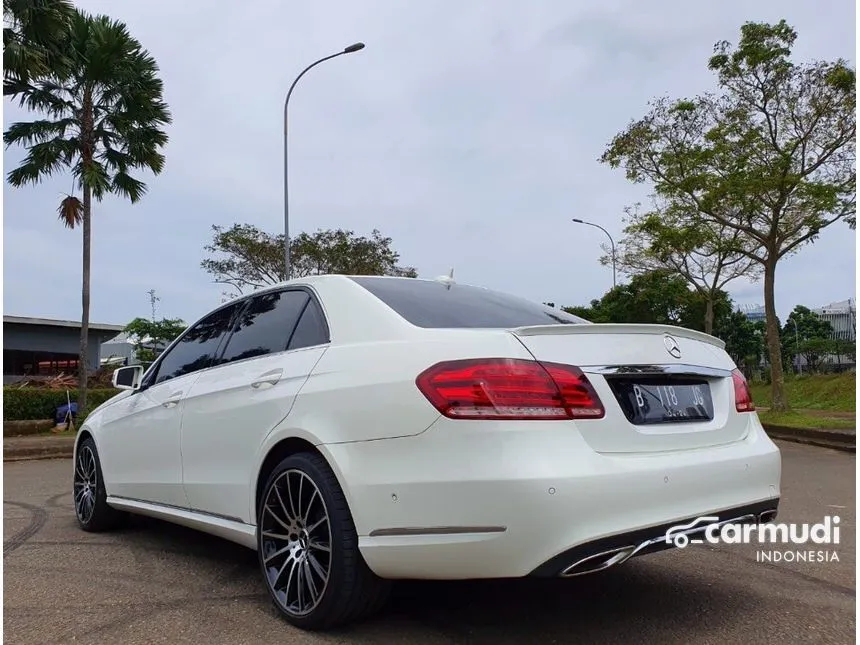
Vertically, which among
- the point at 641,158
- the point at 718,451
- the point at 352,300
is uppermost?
the point at 641,158

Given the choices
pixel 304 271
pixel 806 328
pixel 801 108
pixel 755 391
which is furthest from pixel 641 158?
pixel 806 328

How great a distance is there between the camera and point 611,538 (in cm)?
254

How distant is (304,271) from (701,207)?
53.6 feet

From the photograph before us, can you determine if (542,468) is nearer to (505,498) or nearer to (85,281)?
(505,498)

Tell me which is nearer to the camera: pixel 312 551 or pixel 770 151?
pixel 312 551

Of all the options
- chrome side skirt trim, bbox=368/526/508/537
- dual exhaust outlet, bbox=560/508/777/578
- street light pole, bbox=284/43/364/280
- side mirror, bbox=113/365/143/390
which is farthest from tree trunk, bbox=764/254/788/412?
chrome side skirt trim, bbox=368/526/508/537

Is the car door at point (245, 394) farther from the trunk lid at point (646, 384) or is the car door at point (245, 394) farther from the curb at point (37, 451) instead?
the curb at point (37, 451)

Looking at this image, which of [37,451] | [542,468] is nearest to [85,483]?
[542,468]

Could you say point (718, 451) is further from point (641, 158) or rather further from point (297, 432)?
point (641, 158)

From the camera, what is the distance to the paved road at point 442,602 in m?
3.00

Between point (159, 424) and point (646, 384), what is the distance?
2828 mm

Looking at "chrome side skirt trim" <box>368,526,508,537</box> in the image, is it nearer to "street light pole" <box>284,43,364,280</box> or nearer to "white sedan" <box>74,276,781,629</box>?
"white sedan" <box>74,276,781,629</box>

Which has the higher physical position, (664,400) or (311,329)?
(311,329)

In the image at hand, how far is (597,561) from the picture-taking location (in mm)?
2512
